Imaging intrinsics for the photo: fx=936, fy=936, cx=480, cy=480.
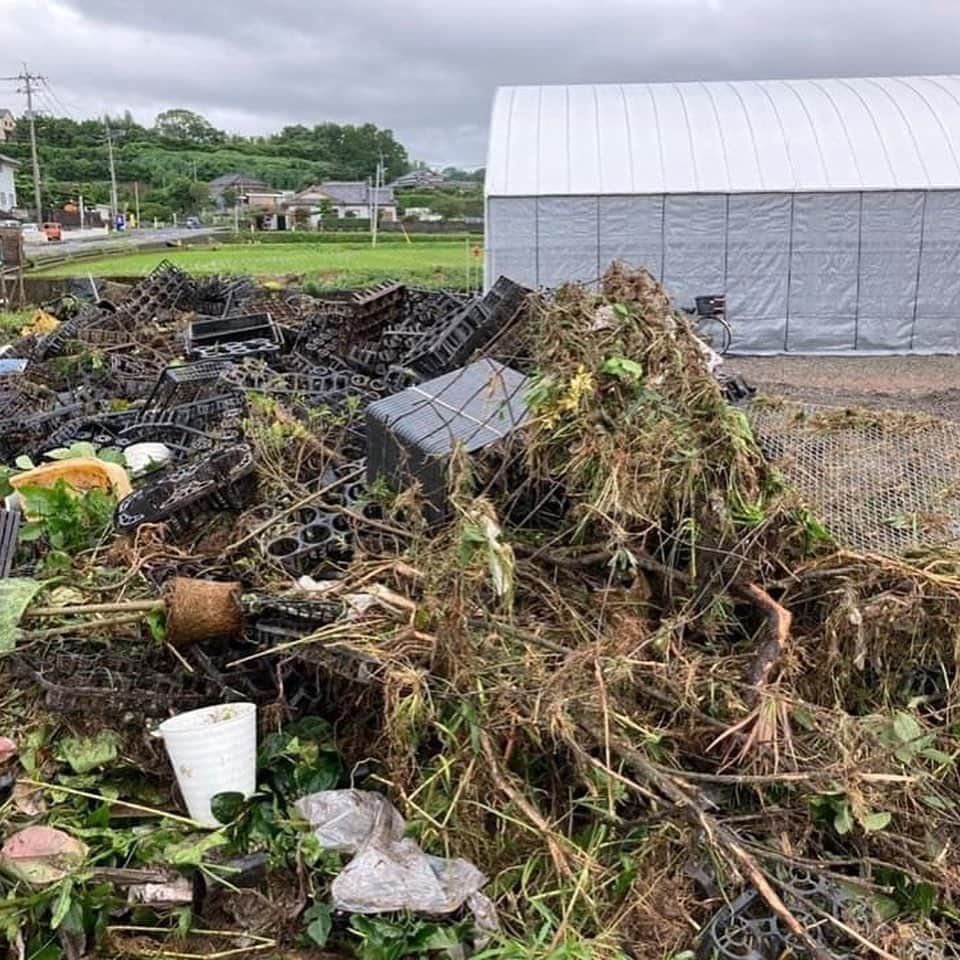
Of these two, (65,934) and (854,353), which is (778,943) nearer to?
(65,934)

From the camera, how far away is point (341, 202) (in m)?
64.8

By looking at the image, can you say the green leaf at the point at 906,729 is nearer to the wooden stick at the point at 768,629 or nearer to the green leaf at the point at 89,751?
the wooden stick at the point at 768,629

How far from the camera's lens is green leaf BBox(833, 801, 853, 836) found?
2.45 metres

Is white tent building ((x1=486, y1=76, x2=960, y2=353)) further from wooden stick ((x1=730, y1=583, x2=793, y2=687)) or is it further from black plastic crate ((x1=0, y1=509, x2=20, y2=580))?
wooden stick ((x1=730, y1=583, x2=793, y2=687))

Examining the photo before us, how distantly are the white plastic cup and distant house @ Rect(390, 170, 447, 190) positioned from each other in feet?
230

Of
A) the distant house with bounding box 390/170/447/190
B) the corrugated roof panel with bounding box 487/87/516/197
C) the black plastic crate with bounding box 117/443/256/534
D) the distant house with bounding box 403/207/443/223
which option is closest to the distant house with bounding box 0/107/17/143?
the distant house with bounding box 390/170/447/190

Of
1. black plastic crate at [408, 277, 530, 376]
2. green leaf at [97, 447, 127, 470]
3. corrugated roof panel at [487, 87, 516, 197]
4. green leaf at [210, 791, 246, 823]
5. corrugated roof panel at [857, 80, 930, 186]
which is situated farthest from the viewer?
corrugated roof panel at [487, 87, 516, 197]

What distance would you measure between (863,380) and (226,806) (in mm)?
10467

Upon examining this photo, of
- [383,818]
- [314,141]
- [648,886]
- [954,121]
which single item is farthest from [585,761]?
[314,141]

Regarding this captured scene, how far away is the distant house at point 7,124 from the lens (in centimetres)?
9719

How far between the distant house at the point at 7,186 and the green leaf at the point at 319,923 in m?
68.3

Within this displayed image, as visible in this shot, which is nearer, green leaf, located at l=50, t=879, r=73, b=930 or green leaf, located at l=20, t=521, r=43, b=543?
green leaf, located at l=50, t=879, r=73, b=930

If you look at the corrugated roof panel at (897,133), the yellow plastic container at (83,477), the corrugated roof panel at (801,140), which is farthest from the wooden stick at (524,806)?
the corrugated roof panel at (897,133)

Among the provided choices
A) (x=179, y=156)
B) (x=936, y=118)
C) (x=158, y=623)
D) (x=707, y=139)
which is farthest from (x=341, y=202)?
(x=158, y=623)
